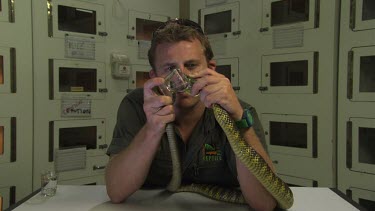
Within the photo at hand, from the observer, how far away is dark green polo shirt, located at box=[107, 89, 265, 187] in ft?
4.49

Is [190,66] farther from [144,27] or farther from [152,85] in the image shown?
[144,27]

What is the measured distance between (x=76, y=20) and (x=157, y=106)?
182cm

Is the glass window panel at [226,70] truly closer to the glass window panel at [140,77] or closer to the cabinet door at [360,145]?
the glass window panel at [140,77]

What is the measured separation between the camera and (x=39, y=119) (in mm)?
2414

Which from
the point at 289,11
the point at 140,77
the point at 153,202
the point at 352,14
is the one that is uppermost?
the point at 289,11

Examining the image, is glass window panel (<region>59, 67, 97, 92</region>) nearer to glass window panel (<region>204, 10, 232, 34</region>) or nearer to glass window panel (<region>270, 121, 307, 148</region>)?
glass window panel (<region>204, 10, 232, 34</region>)

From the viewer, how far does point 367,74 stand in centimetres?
224

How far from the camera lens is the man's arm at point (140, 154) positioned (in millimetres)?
1111

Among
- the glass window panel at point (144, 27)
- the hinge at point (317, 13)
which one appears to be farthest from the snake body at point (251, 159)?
the glass window panel at point (144, 27)

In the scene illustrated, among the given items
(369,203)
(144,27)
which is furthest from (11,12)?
(369,203)

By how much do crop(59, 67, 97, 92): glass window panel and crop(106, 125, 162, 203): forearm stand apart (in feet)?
4.92

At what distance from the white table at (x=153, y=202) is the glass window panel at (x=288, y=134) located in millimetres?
1167

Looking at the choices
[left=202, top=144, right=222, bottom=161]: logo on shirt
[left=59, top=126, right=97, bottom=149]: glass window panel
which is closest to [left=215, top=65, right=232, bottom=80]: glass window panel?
[left=59, top=126, right=97, bottom=149]: glass window panel

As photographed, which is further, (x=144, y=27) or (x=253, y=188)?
(x=144, y=27)
